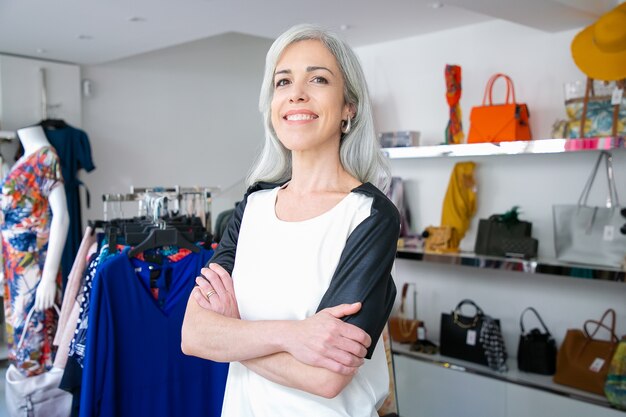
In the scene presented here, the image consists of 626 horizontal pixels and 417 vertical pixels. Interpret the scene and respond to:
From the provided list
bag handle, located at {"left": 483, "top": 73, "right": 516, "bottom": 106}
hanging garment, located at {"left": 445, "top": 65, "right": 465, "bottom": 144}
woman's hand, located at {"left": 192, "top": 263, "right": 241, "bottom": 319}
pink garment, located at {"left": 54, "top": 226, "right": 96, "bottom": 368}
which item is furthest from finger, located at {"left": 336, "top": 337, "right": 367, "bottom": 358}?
hanging garment, located at {"left": 445, "top": 65, "right": 465, "bottom": 144}

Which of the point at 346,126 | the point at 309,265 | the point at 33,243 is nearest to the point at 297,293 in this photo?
the point at 309,265

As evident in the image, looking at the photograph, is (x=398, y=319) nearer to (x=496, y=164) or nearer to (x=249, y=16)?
(x=496, y=164)

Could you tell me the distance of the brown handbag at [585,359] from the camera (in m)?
3.49

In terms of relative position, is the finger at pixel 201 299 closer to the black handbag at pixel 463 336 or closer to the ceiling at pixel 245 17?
the ceiling at pixel 245 17

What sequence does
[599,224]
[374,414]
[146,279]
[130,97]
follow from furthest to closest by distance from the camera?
[130,97] → [599,224] → [146,279] → [374,414]

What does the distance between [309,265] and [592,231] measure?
2807 millimetres

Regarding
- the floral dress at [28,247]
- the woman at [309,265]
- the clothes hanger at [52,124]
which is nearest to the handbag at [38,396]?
the floral dress at [28,247]

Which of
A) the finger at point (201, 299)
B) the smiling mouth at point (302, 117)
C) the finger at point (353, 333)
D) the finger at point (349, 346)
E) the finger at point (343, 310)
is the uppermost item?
the smiling mouth at point (302, 117)

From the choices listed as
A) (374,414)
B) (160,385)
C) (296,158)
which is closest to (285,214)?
(296,158)

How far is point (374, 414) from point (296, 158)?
59 centimetres

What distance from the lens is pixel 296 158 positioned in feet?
4.79

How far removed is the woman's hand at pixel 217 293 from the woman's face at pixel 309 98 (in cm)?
34

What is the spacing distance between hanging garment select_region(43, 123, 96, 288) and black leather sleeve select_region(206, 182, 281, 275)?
4.38m

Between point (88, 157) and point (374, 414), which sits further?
point (88, 157)
